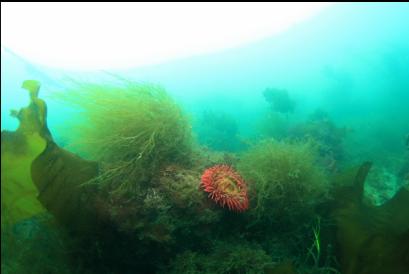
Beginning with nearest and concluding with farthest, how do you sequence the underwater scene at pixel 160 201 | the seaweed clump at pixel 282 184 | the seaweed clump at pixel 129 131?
the underwater scene at pixel 160 201 → the seaweed clump at pixel 129 131 → the seaweed clump at pixel 282 184

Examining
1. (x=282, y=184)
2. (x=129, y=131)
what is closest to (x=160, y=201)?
(x=129, y=131)

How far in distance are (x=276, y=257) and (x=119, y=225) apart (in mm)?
2363

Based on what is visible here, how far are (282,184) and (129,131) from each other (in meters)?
2.62

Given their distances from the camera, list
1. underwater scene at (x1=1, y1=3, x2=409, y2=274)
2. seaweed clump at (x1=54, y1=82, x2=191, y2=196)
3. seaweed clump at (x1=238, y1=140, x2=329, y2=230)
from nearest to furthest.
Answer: underwater scene at (x1=1, y1=3, x2=409, y2=274) < seaweed clump at (x1=54, y1=82, x2=191, y2=196) < seaweed clump at (x1=238, y1=140, x2=329, y2=230)

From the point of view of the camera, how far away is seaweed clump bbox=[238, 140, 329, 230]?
4.64 meters

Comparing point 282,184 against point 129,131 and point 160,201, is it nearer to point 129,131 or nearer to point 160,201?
point 160,201

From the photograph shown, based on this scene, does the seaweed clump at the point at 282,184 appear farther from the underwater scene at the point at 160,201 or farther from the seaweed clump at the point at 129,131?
the seaweed clump at the point at 129,131

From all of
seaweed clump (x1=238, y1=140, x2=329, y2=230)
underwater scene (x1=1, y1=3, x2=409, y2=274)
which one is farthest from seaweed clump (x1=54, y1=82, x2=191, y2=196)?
seaweed clump (x1=238, y1=140, x2=329, y2=230)

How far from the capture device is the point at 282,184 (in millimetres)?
4844

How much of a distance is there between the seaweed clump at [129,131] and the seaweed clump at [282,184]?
121 centimetres

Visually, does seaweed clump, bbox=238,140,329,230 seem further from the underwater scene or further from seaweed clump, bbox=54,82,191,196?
seaweed clump, bbox=54,82,191,196

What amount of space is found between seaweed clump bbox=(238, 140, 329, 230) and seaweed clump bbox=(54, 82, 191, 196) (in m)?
1.21

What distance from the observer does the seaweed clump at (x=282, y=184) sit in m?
4.64

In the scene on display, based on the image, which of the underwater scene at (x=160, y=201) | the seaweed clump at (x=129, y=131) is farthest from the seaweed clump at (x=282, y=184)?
the seaweed clump at (x=129, y=131)
